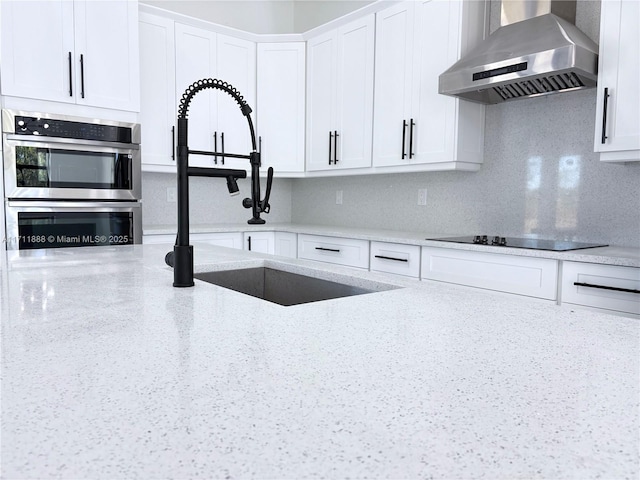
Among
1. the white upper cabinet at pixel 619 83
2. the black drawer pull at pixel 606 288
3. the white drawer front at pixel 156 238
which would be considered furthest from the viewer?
the white drawer front at pixel 156 238

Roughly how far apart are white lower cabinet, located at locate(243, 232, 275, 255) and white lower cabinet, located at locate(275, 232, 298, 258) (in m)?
0.04

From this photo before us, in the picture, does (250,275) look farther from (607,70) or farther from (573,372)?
(607,70)

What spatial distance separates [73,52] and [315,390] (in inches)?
122

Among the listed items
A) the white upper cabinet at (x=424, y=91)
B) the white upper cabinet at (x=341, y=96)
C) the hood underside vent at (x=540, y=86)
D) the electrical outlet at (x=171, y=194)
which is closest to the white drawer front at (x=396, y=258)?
the white upper cabinet at (x=424, y=91)

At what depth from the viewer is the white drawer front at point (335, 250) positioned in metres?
3.28

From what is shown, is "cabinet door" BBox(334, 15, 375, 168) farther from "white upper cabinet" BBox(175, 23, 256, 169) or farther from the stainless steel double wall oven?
the stainless steel double wall oven

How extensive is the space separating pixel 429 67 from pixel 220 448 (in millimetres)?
3060

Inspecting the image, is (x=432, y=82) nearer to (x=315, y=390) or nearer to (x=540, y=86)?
(x=540, y=86)

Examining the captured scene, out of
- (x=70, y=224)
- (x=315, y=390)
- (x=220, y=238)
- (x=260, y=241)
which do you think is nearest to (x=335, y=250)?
(x=260, y=241)

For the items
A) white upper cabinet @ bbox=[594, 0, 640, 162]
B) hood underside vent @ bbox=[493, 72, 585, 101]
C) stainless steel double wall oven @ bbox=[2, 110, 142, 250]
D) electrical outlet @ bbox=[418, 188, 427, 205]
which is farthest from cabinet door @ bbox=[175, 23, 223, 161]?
white upper cabinet @ bbox=[594, 0, 640, 162]

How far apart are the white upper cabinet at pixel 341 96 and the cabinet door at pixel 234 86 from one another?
0.49 metres

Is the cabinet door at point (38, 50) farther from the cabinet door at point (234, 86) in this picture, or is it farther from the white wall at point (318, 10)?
the white wall at point (318, 10)

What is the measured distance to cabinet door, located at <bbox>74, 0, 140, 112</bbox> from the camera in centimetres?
302

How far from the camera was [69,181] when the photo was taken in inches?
118
